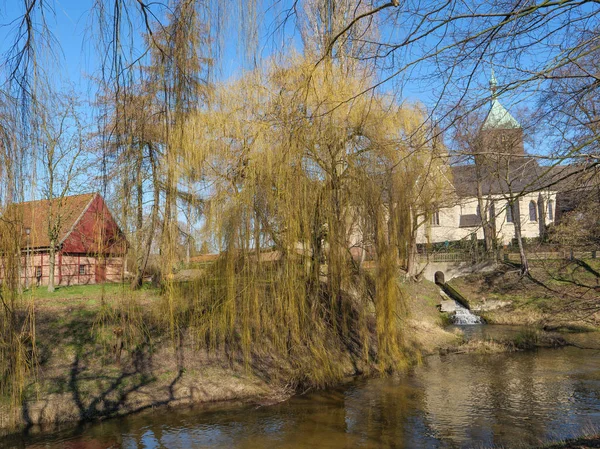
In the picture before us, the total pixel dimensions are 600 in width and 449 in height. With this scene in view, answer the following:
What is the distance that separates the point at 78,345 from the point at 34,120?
882 centimetres

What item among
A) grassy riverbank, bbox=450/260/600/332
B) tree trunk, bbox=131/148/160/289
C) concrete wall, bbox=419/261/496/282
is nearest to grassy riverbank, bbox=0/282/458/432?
tree trunk, bbox=131/148/160/289

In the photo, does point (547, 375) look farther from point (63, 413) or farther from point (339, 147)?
point (63, 413)

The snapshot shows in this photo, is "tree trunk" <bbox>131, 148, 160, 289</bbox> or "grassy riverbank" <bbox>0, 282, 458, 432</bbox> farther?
"grassy riverbank" <bbox>0, 282, 458, 432</bbox>

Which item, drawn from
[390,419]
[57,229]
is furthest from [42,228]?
[57,229]

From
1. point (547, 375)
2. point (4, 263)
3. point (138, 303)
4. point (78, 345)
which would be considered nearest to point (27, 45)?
point (4, 263)

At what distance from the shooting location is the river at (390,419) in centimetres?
764

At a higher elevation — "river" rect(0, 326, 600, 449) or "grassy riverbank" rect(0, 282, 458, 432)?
"grassy riverbank" rect(0, 282, 458, 432)

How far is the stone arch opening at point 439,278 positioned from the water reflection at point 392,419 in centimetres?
1561

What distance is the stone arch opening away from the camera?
1069 inches

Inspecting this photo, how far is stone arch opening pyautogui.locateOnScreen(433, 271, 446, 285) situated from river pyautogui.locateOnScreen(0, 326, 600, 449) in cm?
1554

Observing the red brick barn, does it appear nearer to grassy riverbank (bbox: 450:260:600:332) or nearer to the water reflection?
the water reflection

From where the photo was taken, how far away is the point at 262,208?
9062 mm

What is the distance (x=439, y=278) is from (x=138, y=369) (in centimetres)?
2047

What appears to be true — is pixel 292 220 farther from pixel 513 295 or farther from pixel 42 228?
pixel 513 295
